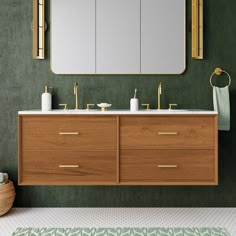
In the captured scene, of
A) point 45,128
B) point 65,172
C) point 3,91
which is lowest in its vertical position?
point 65,172

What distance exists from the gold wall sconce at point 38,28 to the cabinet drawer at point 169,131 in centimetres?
107

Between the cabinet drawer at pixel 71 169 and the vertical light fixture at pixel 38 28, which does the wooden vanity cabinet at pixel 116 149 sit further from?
the vertical light fixture at pixel 38 28

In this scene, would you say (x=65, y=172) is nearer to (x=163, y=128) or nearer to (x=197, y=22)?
(x=163, y=128)

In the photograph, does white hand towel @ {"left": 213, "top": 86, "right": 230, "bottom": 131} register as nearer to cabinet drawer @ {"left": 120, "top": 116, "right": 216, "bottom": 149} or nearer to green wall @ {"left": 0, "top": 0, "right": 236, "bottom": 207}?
green wall @ {"left": 0, "top": 0, "right": 236, "bottom": 207}

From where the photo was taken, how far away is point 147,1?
10.0ft

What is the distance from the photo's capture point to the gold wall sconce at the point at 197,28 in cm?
303

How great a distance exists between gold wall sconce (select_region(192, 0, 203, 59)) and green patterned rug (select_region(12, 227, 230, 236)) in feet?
4.96

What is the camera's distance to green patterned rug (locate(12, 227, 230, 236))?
2.43 meters

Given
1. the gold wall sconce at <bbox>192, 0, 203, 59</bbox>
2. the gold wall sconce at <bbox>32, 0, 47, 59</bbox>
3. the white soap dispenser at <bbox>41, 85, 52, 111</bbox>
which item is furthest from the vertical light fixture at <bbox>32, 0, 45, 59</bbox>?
the gold wall sconce at <bbox>192, 0, 203, 59</bbox>

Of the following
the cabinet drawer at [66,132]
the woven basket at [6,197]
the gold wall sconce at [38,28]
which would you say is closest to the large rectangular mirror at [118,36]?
the gold wall sconce at [38,28]

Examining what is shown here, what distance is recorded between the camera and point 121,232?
247 centimetres

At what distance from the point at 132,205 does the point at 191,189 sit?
57 centimetres

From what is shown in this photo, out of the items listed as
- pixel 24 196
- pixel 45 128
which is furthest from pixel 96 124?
pixel 24 196

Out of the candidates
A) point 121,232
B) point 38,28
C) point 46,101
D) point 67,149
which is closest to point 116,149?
point 67,149
